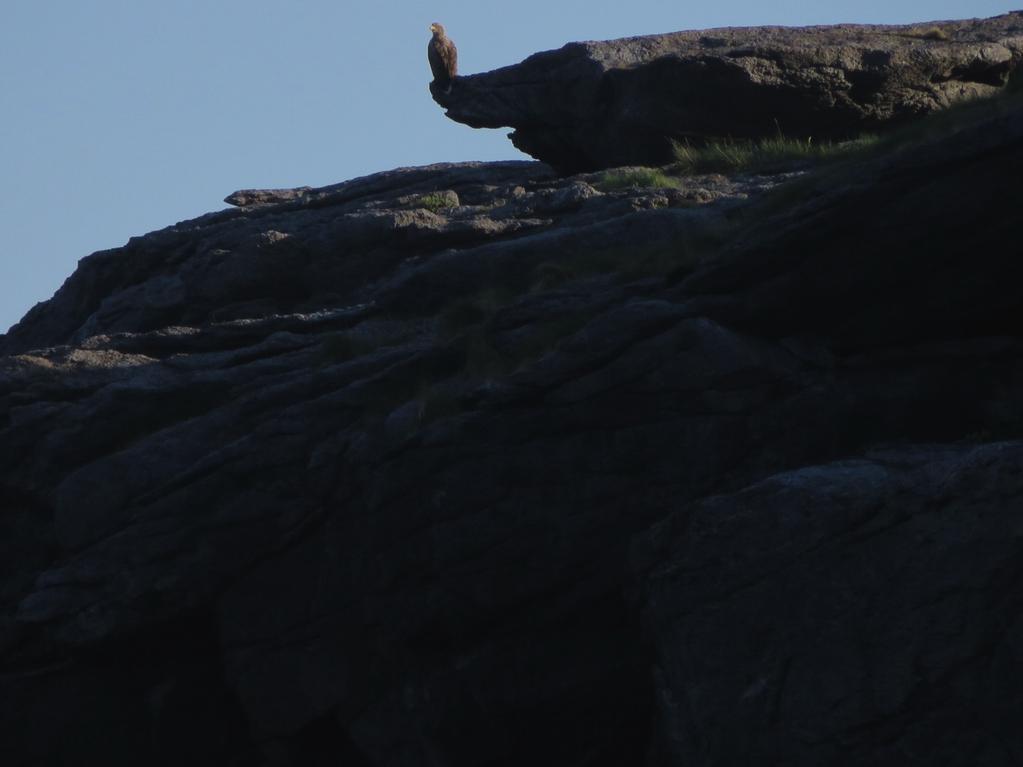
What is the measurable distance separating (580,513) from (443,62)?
50.0 feet

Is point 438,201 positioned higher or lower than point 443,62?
lower

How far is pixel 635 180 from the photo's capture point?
23125 millimetres

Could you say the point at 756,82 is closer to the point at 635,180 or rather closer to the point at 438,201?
the point at 635,180

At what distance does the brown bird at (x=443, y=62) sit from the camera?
28422mm

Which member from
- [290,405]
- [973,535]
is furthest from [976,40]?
[973,535]

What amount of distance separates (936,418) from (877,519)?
10.4 ft

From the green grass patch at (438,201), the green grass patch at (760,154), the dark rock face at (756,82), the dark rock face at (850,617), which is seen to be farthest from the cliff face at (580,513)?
the dark rock face at (756,82)

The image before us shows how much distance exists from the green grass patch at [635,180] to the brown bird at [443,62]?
17.6 feet

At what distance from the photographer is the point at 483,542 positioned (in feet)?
49.5

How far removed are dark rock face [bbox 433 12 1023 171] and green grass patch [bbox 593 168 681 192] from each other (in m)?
1.66

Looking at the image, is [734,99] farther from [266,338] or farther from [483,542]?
[483,542]

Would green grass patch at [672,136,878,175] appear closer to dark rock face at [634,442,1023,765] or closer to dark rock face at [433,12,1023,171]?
dark rock face at [433,12,1023,171]

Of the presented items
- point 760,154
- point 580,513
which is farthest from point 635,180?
point 580,513

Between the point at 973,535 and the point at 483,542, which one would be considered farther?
the point at 483,542
